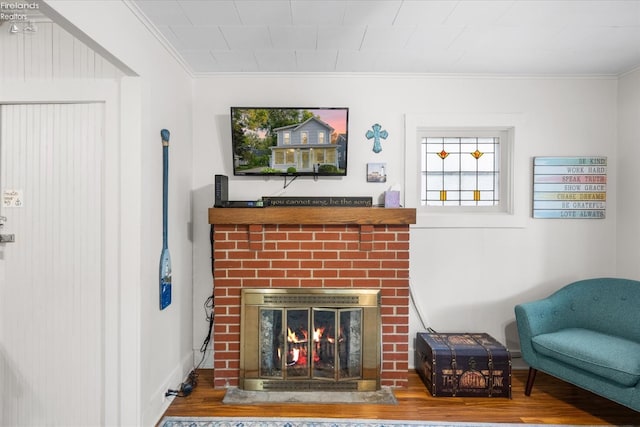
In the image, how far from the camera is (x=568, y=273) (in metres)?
2.99

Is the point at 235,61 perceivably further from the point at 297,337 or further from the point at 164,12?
the point at 297,337

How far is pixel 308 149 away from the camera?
2838 mm

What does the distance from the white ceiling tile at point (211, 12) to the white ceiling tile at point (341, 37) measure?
0.53 meters

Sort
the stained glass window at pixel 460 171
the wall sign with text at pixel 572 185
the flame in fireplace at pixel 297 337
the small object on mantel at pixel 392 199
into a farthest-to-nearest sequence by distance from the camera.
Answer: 1. the stained glass window at pixel 460 171
2. the wall sign with text at pixel 572 185
3. the small object on mantel at pixel 392 199
4. the flame in fireplace at pixel 297 337

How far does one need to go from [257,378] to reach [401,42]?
99.9 inches

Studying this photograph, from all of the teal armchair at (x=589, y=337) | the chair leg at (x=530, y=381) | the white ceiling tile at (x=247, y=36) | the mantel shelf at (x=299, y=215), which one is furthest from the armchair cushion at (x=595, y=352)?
the white ceiling tile at (x=247, y=36)

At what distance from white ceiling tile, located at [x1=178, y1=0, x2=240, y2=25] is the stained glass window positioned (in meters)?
1.84

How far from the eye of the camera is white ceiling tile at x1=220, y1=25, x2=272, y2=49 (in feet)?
7.22

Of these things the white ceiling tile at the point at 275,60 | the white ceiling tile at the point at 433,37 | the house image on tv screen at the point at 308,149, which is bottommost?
the house image on tv screen at the point at 308,149

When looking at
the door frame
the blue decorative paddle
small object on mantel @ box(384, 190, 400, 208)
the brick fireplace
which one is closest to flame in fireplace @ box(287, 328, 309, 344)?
the brick fireplace

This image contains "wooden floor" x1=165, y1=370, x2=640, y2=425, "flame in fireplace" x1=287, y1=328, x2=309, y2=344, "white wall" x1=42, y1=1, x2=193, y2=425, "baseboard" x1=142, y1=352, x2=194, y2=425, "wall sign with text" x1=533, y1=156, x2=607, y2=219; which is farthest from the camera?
"wall sign with text" x1=533, y1=156, x2=607, y2=219

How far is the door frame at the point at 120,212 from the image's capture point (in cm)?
196

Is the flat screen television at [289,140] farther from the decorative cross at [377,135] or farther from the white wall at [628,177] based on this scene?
the white wall at [628,177]

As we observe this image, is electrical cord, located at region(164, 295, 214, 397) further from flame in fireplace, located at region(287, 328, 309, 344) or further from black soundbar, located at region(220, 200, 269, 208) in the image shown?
black soundbar, located at region(220, 200, 269, 208)
